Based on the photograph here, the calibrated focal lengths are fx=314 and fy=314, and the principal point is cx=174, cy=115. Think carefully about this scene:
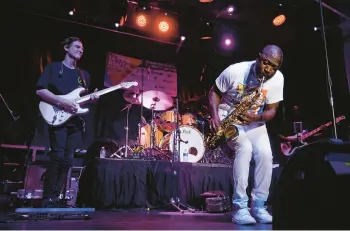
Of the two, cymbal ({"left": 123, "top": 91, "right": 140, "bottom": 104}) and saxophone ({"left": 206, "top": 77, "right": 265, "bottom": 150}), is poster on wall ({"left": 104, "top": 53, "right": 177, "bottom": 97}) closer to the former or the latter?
cymbal ({"left": 123, "top": 91, "right": 140, "bottom": 104})

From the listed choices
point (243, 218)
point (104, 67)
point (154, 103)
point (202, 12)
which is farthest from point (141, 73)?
point (243, 218)

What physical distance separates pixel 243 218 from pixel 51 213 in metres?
2.12

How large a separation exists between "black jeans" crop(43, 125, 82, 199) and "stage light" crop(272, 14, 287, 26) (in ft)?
20.5

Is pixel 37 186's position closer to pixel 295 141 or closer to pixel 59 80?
pixel 59 80

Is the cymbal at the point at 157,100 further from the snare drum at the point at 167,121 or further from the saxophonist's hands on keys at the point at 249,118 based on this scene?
the saxophonist's hands on keys at the point at 249,118

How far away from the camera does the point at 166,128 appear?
829 centimetres

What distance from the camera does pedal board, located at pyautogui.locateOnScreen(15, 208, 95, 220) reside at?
3461 millimetres

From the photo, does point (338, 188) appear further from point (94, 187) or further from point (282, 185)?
point (94, 187)

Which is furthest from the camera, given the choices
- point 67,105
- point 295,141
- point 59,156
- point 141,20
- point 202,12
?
point 295,141

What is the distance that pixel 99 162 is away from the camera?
209 inches

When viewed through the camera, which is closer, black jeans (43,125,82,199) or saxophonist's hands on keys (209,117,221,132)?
saxophonist's hands on keys (209,117,221,132)

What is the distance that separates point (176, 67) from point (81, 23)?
3.03 meters

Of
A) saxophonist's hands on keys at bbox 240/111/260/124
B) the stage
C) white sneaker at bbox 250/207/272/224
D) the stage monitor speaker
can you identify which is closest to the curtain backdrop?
the stage

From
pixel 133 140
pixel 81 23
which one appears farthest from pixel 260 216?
pixel 81 23
